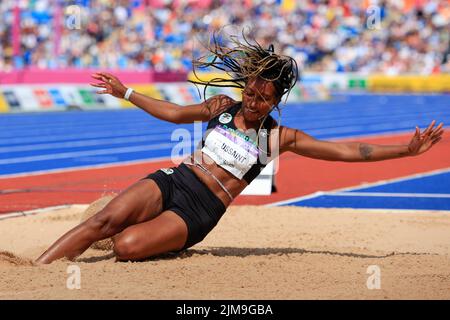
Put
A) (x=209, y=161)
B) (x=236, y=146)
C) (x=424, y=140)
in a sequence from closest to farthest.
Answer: (x=424, y=140)
(x=236, y=146)
(x=209, y=161)

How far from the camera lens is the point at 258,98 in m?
6.01

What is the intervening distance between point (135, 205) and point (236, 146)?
2.78ft

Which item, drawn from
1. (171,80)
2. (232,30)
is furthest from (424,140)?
(171,80)

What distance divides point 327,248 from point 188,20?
26.6 meters

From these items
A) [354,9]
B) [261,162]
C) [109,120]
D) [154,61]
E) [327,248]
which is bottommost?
[327,248]

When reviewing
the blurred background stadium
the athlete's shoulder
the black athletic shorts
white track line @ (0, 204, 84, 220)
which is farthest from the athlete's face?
white track line @ (0, 204, 84, 220)

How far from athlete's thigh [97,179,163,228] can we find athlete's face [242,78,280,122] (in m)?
0.88

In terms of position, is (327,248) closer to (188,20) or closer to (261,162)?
(261,162)

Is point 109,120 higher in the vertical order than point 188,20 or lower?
lower

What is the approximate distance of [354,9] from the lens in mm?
36469

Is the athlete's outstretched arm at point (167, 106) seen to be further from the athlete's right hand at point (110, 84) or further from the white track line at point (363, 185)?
the white track line at point (363, 185)

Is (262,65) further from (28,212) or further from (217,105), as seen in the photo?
(28,212)

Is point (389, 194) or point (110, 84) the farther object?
point (389, 194)

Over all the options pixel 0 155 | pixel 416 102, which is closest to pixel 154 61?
pixel 416 102
